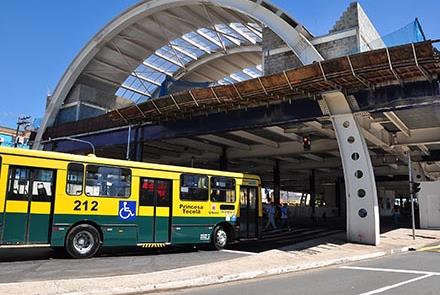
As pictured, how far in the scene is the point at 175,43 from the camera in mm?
33219

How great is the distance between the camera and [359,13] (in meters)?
22.1

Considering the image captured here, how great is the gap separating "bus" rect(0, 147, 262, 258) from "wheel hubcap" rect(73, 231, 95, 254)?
3 cm

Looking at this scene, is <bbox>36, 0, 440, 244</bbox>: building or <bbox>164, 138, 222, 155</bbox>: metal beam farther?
<bbox>164, 138, 222, 155</bbox>: metal beam

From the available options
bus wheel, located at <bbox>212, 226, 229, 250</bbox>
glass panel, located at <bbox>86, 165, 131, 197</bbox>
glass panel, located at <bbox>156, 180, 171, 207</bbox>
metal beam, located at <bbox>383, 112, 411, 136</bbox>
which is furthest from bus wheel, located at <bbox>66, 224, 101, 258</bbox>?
metal beam, located at <bbox>383, 112, 411, 136</bbox>

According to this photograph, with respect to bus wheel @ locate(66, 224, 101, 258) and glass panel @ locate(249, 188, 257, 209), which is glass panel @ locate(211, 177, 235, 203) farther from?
bus wheel @ locate(66, 224, 101, 258)

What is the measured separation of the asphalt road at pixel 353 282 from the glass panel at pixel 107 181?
5329 millimetres

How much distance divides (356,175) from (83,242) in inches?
460

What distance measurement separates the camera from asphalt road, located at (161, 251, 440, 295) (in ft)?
28.4

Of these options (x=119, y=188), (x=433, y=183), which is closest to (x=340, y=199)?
(x=433, y=183)

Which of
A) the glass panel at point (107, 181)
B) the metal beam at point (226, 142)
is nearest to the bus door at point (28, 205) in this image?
the glass panel at point (107, 181)

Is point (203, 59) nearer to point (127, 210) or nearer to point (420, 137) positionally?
point (420, 137)

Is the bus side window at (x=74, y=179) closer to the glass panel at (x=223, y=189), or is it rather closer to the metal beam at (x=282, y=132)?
the glass panel at (x=223, y=189)

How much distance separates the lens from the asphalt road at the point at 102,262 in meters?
9.87

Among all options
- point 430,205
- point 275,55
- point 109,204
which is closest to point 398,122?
point 275,55
